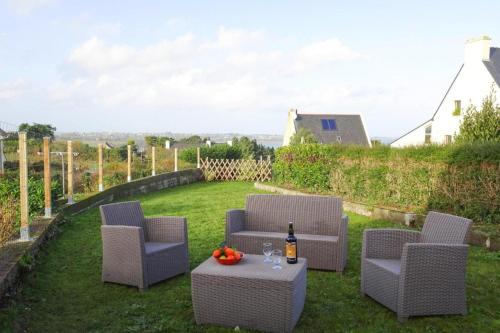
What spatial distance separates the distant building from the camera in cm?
3058

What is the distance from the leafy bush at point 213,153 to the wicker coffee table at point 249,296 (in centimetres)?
1418

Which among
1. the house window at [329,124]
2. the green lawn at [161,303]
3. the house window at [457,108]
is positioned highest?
the house window at [457,108]

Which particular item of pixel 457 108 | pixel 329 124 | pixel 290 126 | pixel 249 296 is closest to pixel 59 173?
pixel 249 296

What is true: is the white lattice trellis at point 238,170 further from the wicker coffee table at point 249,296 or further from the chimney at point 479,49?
the wicker coffee table at point 249,296

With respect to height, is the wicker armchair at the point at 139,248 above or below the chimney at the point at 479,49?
below

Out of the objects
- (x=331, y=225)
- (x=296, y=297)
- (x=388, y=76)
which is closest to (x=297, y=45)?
(x=388, y=76)

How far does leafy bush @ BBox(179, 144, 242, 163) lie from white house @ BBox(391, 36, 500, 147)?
28.2 ft

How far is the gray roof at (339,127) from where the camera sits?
30.5m

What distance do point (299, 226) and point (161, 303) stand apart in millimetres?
2002

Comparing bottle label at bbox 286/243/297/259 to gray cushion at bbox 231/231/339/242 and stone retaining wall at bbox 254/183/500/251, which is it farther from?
stone retaining wall at bbox 254/183/500/251

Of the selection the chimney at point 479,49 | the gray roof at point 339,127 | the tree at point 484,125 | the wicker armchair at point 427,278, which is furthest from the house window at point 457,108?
the wicker armchair at point 427,278

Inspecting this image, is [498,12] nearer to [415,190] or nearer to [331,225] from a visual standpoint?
[415,190]

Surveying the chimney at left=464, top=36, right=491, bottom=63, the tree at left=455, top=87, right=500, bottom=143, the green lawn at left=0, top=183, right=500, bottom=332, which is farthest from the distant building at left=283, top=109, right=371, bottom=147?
the green lawn at left=0, top=183, right=500, bottom=332

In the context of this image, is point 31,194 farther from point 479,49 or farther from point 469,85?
point 479,49
